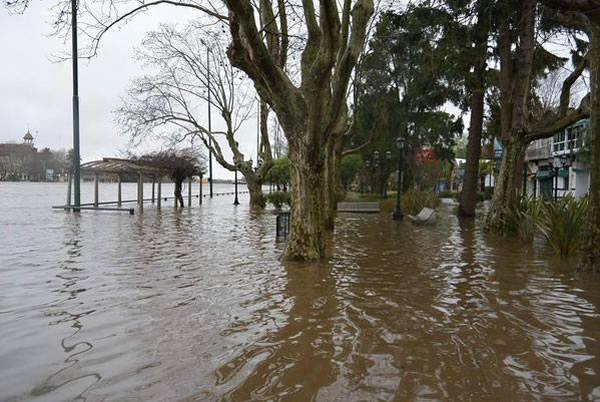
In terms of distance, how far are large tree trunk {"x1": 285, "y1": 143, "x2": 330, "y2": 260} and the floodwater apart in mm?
469

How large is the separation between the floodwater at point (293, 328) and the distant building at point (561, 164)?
26.9 m

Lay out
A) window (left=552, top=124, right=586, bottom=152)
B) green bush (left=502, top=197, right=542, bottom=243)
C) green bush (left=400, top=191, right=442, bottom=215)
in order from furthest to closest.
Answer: window (left=552, top=124, right=586, bottom=152)
green bush (left=400, top=191, right=442, bottom=215)
green bush (left=502, top=197, right=542, bottom=243)

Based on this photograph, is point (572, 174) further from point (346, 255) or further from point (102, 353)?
point (102, 353)

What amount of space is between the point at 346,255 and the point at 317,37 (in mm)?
4278

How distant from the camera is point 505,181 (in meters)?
13.3

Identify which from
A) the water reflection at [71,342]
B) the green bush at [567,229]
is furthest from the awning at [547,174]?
the water reflection at [71,342]

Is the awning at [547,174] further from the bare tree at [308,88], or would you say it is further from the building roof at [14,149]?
the building roof at [14,149]

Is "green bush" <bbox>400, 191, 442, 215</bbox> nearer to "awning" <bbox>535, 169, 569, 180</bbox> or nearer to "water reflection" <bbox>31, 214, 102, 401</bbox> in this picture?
"water reflection" <bbox>31, 214, 102, 401</bbox>

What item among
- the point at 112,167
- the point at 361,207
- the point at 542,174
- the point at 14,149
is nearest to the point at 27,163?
the point at 14,149

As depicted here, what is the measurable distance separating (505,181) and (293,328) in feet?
34.9

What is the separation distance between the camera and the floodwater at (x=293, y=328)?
3.37 m

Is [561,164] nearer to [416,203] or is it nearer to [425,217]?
[416,203]

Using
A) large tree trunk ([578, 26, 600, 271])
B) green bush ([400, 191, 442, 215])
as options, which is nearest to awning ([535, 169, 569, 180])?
green bush ([400, 191, 442, 215])

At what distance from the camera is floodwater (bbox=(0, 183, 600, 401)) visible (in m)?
3.37
